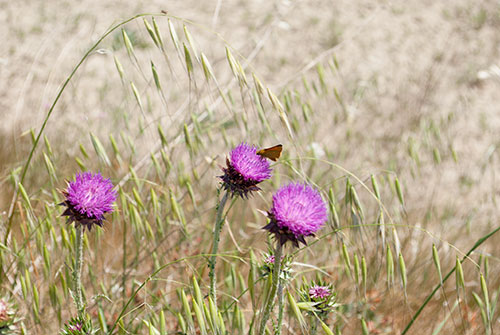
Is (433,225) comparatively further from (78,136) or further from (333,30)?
(333,30)

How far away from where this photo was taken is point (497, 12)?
17.7 ft

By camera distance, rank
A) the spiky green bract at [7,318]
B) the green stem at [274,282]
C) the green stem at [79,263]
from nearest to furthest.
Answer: the green stem at [274,282] < the green stem at [79,263] < the spiky green bract at [7,318]

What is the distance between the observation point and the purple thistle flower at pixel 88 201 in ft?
3.93

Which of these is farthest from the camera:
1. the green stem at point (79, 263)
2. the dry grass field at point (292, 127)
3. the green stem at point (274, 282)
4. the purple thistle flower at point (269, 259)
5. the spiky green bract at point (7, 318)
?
the dry grass field at point (292, 127)

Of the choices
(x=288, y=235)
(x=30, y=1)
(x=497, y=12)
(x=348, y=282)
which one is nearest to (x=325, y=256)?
(x=348, y=282)

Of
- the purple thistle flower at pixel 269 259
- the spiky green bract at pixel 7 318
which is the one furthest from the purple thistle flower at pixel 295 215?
the spiky green bract at pixel 7 318

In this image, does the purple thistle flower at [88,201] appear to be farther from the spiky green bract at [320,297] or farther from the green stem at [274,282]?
the spiky green bract at [320,297]

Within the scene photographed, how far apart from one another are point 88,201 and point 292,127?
54.8 inches

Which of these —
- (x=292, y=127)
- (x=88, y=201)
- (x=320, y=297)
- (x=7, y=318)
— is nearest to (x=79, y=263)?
(x=88, y=201)

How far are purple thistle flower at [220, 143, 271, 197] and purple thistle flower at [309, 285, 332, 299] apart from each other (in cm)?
36

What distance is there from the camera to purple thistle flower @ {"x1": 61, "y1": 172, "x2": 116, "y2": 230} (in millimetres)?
1198

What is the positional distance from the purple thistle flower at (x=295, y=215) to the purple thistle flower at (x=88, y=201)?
0.41 metres

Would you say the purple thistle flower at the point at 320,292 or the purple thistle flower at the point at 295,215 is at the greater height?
the purple thistle flower at the point at 295,215

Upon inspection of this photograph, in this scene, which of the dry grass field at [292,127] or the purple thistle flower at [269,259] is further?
the dry grass field at [292,127]
